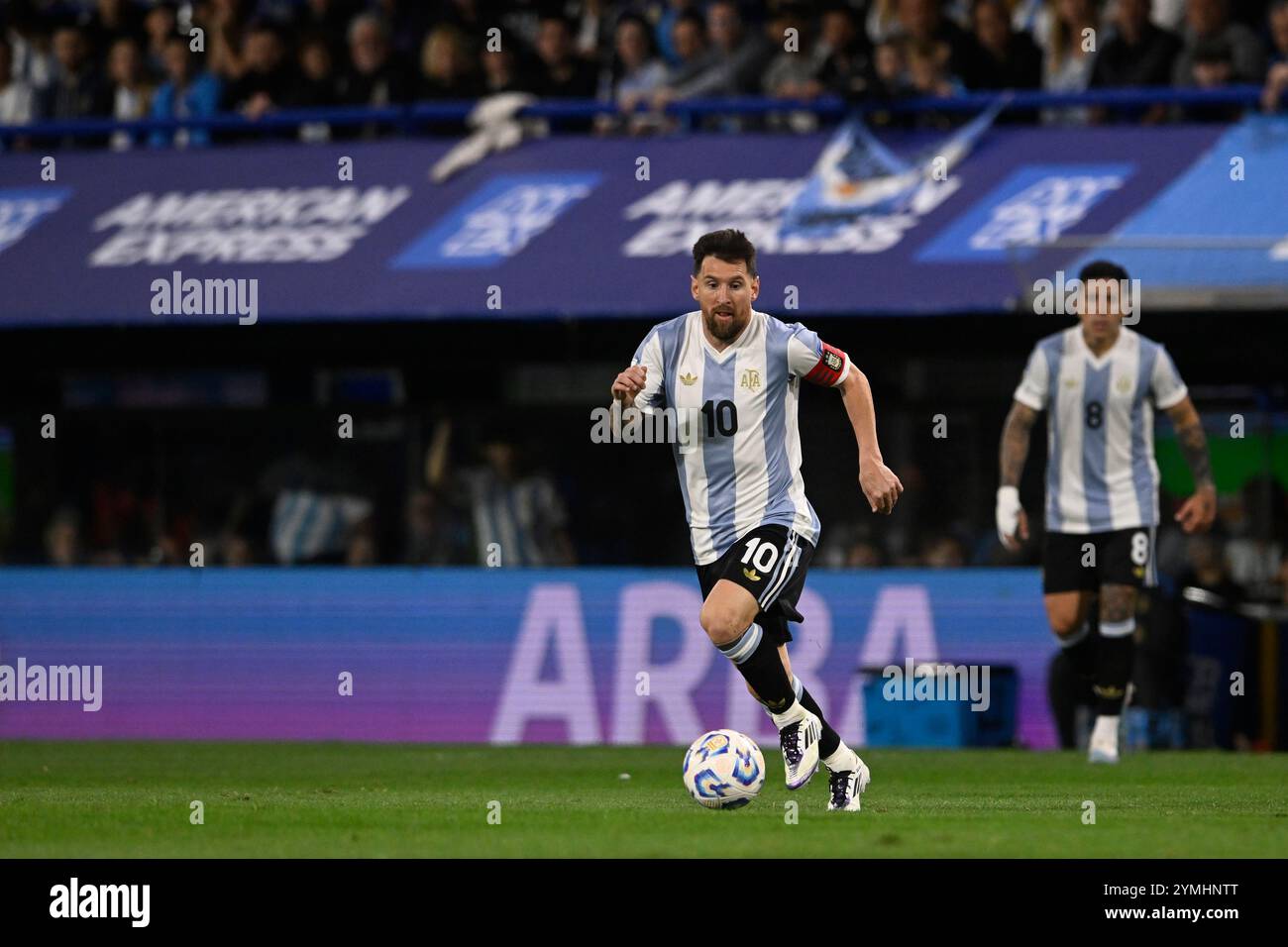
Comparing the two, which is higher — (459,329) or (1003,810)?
(459,329)

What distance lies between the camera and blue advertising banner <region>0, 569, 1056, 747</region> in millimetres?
15625

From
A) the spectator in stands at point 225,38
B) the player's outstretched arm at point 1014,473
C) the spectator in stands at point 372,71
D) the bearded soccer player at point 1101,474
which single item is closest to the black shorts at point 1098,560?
the bearded soccer player at point 1101,474

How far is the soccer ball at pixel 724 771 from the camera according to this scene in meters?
9.38

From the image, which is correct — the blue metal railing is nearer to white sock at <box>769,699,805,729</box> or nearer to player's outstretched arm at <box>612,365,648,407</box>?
player's outstretched arm at <box>612,365,648,407</box>

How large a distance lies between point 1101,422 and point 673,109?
4.45m

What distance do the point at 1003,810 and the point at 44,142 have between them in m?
11.6

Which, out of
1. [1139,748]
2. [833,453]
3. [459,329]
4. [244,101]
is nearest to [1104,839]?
[1139,748]

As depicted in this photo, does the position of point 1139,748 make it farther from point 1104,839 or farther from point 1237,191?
point 1104,839

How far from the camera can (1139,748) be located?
14.9 metres

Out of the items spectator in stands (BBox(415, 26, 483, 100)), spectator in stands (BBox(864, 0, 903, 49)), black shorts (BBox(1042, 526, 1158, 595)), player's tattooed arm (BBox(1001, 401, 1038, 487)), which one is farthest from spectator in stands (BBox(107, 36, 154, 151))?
black shorts (BBox(1042, 526, 1158, 595))

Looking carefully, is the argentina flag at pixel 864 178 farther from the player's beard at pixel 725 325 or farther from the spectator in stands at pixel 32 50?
the spectator in stands at pixel 32 50

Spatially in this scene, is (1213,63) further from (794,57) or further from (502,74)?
(502,74)

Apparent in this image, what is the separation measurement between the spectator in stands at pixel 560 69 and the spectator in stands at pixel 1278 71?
4.71 metres

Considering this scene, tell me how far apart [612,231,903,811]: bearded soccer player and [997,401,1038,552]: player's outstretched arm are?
349cm
